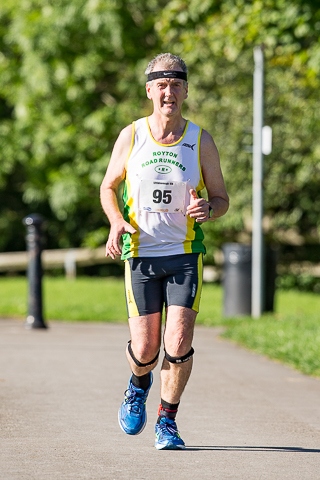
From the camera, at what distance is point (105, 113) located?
28.7m

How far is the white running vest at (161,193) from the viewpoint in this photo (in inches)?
256

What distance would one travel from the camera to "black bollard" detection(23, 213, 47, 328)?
14586 millimetres

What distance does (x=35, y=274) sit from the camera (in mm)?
14773

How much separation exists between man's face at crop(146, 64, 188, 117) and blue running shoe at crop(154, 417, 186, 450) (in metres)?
1.70

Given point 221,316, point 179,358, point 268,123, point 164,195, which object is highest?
point 268,123

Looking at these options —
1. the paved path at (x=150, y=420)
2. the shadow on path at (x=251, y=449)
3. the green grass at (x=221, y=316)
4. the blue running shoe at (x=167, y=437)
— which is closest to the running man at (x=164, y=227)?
the blue running shoe at (x=167, y=437)

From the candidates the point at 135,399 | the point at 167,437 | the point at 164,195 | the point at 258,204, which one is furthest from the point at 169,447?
the point at 258,204

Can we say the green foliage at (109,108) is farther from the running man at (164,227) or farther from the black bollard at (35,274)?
the running man at (164,227)

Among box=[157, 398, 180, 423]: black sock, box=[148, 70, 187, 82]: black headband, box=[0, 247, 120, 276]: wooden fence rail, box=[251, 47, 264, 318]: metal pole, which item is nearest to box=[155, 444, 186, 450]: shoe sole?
box=[157, 398, 180, 423]: black sock

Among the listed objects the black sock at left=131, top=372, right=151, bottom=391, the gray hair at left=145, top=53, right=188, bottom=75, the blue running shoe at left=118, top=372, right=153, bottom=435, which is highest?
the gray hair at left=145, top=53, right=188, bottom=75

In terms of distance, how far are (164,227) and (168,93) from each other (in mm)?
736

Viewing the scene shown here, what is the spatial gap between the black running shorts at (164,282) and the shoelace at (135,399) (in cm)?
45

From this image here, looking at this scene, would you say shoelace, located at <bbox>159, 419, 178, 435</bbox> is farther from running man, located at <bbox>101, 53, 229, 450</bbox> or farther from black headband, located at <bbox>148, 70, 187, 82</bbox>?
black headband, located at <bbox>148, 70, 187, 82</bbox>

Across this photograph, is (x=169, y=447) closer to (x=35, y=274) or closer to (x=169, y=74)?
(x=169, y=74)
